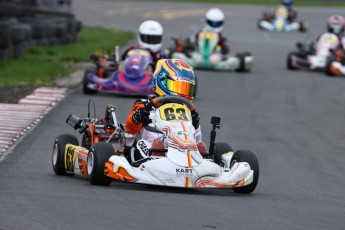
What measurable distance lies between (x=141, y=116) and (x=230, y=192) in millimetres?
966

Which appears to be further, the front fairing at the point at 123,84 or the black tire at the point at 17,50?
the black tire at the point at 17,50

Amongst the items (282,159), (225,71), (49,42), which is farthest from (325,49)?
(282,159)

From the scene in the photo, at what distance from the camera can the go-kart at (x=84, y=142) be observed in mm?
9250

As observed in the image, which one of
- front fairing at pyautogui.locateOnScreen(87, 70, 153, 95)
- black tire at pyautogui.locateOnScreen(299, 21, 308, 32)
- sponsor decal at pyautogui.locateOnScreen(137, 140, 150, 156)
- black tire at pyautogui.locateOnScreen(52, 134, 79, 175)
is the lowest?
black tire at pyautogui.locateOnScreen(299, 21, 308, 32)

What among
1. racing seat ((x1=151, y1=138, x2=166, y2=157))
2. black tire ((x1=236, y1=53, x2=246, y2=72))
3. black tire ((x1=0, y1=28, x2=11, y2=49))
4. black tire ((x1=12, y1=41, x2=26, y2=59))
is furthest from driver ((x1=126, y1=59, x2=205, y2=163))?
black tire ((x1=236, y1=53, x2=246, y2=72))

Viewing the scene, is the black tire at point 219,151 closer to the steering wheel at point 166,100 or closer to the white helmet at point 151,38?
the steering wheel at point 166,100

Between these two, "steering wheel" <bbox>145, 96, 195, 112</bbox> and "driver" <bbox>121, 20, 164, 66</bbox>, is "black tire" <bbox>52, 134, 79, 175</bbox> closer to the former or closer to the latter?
"steering wheel" <bbox>145, 96, 195, 112</bbox>

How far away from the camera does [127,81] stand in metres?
16.9

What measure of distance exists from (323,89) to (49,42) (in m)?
7.39

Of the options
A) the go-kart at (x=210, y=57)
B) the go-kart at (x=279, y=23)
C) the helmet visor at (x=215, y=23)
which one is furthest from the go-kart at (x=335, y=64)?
the go-kart at (x=279, y=23)

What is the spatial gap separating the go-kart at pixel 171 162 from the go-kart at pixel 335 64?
13590 mm

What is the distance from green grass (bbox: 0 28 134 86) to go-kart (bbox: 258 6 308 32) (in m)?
6.97

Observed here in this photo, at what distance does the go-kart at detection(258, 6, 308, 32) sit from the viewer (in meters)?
35.8

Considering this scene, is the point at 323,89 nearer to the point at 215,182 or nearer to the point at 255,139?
the point at 255,139
